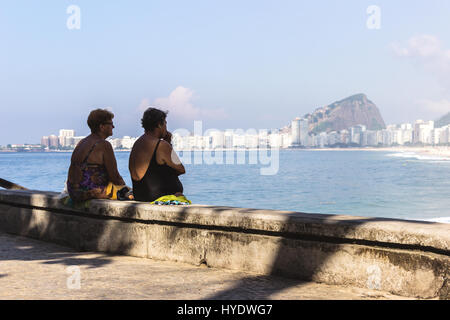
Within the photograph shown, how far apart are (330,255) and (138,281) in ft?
4.86

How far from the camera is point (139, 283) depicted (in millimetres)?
4020

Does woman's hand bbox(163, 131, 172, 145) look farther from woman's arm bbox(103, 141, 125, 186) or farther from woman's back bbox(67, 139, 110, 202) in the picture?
woman's back bbox(67, 139, 110, 202)

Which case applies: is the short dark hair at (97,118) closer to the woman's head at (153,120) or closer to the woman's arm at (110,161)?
the woman's arm at (110,161)

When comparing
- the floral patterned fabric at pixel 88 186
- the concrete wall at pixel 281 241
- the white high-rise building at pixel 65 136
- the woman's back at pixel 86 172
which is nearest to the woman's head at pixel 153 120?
the woman's back at pixel 86 172

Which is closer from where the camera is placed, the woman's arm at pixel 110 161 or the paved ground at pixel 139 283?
the paved ground at pixel 139 283

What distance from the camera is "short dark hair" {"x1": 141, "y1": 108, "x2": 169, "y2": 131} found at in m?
5.57

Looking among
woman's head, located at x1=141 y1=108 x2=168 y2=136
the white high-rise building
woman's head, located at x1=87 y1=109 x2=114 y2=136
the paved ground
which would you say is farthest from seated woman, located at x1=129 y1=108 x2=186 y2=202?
the white high-rise building

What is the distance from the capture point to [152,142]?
17.8 ft

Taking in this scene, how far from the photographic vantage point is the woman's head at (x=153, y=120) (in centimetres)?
557

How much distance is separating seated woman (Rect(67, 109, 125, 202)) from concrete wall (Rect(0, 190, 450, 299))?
0.62ft

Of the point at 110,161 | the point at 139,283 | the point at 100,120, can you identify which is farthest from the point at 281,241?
the point at 100,120

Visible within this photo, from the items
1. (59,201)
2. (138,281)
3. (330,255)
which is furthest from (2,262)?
(330,255)

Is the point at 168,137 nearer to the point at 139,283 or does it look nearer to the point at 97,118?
the point at 97,118
